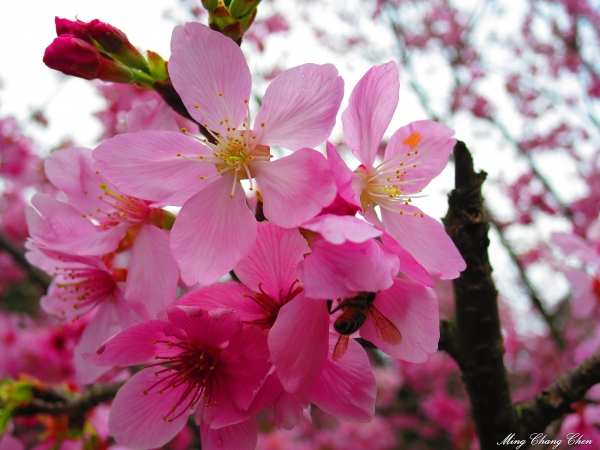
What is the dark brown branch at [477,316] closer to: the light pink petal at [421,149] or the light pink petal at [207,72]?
the light pink petal at [421,149]

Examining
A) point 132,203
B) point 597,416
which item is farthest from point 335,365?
point 597,416

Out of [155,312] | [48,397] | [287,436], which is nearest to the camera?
[155,312]

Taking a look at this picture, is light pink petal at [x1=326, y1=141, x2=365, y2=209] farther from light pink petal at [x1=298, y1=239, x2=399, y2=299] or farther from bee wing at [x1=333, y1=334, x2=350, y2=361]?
bee wing at [x1=333, y1=334, x2=350, y2=361]

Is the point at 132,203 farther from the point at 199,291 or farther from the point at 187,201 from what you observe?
the point at 199,291

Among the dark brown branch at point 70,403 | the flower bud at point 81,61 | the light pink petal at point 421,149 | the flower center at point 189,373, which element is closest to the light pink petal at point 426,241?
the light pink petal at point 421,149

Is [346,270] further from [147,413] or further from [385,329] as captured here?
[147,413]

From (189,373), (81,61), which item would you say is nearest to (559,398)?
(189,373)
